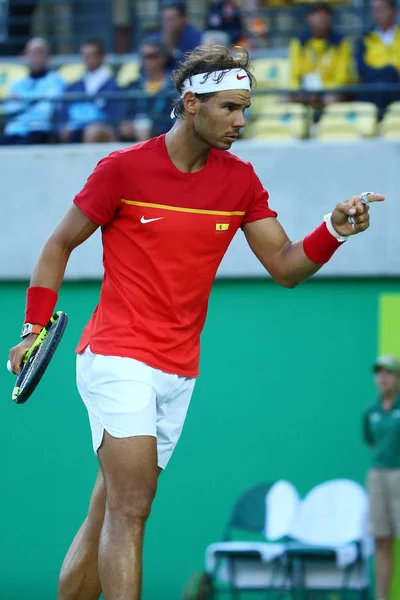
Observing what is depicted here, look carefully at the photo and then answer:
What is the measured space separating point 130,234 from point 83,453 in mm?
5452

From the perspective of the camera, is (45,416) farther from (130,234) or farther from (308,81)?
(130,234)

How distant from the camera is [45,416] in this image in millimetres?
9680

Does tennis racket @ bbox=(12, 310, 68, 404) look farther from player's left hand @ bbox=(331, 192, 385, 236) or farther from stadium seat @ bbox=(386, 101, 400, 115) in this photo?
stadium seat @ bbox=(386, 101, 400, 115)

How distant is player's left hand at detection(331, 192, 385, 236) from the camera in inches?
168

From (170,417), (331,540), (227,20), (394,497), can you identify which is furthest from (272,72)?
(170,417)

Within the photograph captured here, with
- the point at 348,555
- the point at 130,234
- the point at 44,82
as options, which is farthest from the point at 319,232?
the point at 44,82

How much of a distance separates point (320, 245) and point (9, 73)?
773 centimetres

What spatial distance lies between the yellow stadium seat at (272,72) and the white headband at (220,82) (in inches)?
237

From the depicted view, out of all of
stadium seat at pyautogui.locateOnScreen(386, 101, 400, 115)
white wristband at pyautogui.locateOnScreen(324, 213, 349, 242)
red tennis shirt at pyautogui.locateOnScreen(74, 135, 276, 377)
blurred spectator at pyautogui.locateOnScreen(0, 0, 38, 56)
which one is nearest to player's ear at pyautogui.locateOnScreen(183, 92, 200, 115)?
red tennis shirt at pyautogui.locateOnScreen(74, 135, 276, 377)

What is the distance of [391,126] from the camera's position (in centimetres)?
928

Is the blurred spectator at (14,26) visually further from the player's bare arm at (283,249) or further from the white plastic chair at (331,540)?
the player's bare arm at (283,249)

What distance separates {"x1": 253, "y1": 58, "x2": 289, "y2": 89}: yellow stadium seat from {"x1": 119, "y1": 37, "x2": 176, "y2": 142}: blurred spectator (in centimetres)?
102

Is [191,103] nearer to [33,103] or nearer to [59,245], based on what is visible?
[59,245]

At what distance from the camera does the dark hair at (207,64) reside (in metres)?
4.43
